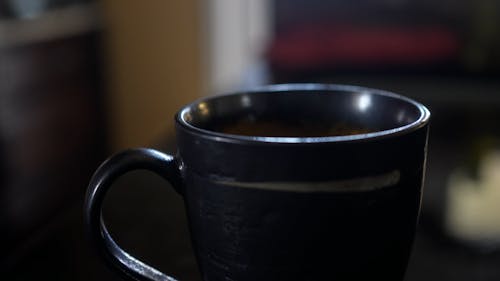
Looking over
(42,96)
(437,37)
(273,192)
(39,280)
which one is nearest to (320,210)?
(273,192)

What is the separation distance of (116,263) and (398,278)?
167 millimetres

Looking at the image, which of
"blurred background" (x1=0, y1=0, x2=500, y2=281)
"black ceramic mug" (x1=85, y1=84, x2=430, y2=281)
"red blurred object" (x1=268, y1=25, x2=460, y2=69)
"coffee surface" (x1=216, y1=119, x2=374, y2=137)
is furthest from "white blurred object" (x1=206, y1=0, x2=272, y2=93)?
"black ceramic mug" (x1=85, y1=84, x2=430, y2=281)

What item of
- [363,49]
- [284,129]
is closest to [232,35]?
[363,49]

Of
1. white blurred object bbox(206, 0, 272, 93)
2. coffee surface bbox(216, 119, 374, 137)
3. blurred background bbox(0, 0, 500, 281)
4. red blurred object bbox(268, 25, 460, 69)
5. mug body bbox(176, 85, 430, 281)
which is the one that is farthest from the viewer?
white blurred object bbox(206, 0, 272, 93)

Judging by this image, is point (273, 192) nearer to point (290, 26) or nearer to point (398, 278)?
point (398, 278)

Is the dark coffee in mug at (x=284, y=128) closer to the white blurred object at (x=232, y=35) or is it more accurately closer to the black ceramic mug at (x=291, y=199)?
the black ceramic mug at (x=291, y=199)

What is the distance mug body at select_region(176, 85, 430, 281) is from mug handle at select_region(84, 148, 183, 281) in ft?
0.05

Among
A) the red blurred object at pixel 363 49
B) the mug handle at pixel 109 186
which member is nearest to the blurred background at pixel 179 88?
the red blurred object at pixel 363 49

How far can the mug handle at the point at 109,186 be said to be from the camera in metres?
0.37

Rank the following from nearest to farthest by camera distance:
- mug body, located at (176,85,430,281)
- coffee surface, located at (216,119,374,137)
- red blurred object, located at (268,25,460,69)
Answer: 1. mug body, located at (176,85,430,281)
2. coffee surface, located at (216,119,374,137)
3. red blurred object, located at (268,25,460,69)

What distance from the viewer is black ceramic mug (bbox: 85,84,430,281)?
323 mm

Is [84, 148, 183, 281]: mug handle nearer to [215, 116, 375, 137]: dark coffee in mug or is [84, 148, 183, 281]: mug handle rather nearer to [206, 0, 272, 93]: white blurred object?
[215, 116, 375, 137]: dark coffee in mug

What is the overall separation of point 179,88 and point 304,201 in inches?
81.9

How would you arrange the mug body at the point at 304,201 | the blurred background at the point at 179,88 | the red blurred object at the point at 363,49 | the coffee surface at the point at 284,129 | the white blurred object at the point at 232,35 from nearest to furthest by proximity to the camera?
the mug body at the point at 304,201
the coffee surface at the point at 284,129
the blurred background at the point at 179,88
the red blurred object at the point at 363,49
the white blurred object at the point at 232,35
